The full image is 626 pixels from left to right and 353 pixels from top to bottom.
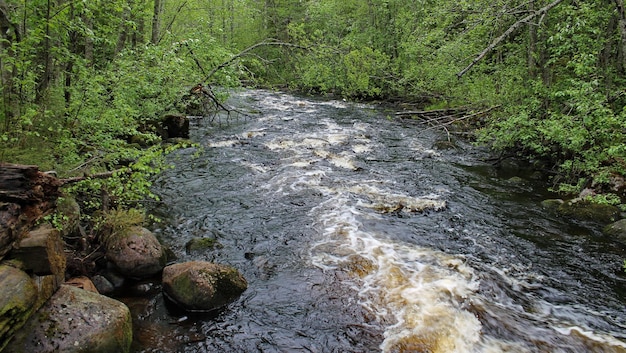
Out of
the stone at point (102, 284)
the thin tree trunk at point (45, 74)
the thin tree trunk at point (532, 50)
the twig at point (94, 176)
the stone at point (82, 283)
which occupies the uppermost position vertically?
the thin tree trunk at point (532, 50)

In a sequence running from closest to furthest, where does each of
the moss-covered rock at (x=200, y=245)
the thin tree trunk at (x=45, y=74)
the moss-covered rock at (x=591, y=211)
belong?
the thin tree trunk at (x=45, y=74)
the moss-covered rock at (x=200, y=245)
the moss-covered rock at (x=591, y=211)

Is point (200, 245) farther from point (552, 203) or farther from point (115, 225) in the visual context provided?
point (552, 203)

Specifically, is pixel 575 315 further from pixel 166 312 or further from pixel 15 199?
pixel 15 199

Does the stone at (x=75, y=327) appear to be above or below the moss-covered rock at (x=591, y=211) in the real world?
below

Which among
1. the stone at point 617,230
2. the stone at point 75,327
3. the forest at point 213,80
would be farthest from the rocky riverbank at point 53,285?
the stone at point 617,230

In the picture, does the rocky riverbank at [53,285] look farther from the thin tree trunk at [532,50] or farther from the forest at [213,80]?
the thin tree trunk at [532,50]

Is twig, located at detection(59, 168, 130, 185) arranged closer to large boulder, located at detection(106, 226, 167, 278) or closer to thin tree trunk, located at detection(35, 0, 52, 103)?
large boulder, located at detection(106, 226, 167, 278)

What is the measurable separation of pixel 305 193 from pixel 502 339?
6772mm

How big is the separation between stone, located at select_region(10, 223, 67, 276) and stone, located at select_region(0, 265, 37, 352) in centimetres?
14

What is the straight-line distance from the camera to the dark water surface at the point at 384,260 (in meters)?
5.73

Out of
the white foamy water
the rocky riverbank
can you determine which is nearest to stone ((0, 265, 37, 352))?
the rocky riverbank

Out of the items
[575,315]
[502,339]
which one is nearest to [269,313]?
[502,339]

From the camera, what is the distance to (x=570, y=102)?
10203 mm

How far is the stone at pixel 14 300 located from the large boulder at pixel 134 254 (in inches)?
85.4
